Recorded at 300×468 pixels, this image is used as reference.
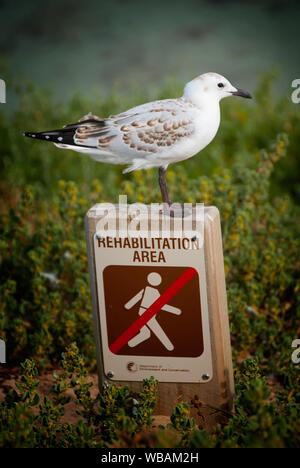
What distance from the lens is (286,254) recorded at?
3.59 meters

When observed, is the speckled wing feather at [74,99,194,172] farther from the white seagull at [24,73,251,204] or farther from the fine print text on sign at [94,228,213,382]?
the fine print text on sign at [94,228,213,382]

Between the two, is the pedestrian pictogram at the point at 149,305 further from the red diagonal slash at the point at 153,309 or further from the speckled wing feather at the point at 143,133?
the speckled wing feather at the point at 143,133

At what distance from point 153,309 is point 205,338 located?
0.27 metres

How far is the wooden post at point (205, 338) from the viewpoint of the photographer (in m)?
2.50

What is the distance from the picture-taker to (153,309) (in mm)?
2584

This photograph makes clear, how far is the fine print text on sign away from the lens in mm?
2523

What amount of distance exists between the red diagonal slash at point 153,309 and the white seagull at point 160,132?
39cm

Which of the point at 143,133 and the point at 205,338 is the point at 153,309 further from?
the point at 143,133

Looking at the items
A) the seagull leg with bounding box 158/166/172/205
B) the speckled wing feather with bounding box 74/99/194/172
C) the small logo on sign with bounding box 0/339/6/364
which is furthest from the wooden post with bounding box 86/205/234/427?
the small logo on sign with bounding box 0/339/6/364

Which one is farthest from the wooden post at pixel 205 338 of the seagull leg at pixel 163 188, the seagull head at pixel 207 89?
the seagull head at pixel 207 89

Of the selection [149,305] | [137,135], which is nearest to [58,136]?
[137,135]

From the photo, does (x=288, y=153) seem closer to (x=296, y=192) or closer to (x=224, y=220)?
(x=296, y=192)

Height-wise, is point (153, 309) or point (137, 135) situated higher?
point (137, 135)
